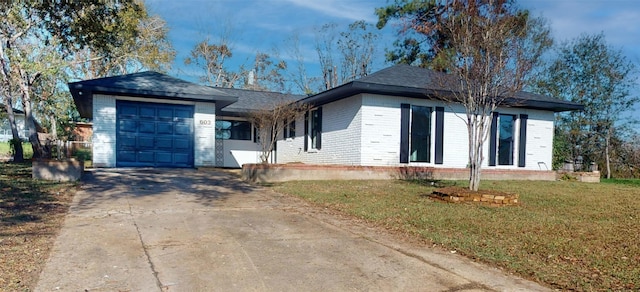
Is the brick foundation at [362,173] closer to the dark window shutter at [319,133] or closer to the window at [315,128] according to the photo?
the dark window shutter at [319,133]

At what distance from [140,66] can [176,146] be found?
1571 centimetres

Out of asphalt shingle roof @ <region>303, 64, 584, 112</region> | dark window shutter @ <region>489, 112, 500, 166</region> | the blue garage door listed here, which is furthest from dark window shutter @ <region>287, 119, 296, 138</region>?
dark window shutter @ <region>489, 112, 500, 166</region>

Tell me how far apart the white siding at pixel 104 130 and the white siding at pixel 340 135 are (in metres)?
6.77

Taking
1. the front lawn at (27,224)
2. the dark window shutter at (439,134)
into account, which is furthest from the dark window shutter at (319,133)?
the front lawn at (27,224)

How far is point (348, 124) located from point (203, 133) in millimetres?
5343

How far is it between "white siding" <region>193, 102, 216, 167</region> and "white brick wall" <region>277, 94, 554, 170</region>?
3664 mm

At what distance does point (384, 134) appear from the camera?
1336 cm

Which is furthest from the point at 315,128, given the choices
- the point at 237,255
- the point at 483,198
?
the point at 237,255

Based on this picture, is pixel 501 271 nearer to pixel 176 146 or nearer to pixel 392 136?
pixel 392 136

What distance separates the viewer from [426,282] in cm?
371

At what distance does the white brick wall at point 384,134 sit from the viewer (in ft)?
43.3

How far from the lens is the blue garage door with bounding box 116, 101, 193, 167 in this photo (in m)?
14.6

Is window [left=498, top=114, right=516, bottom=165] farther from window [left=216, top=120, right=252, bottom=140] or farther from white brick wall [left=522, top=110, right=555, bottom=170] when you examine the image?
window [left=216, top=120, right=252, bottom=140]

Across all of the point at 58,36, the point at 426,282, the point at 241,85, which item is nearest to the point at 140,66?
the point at 241,85
